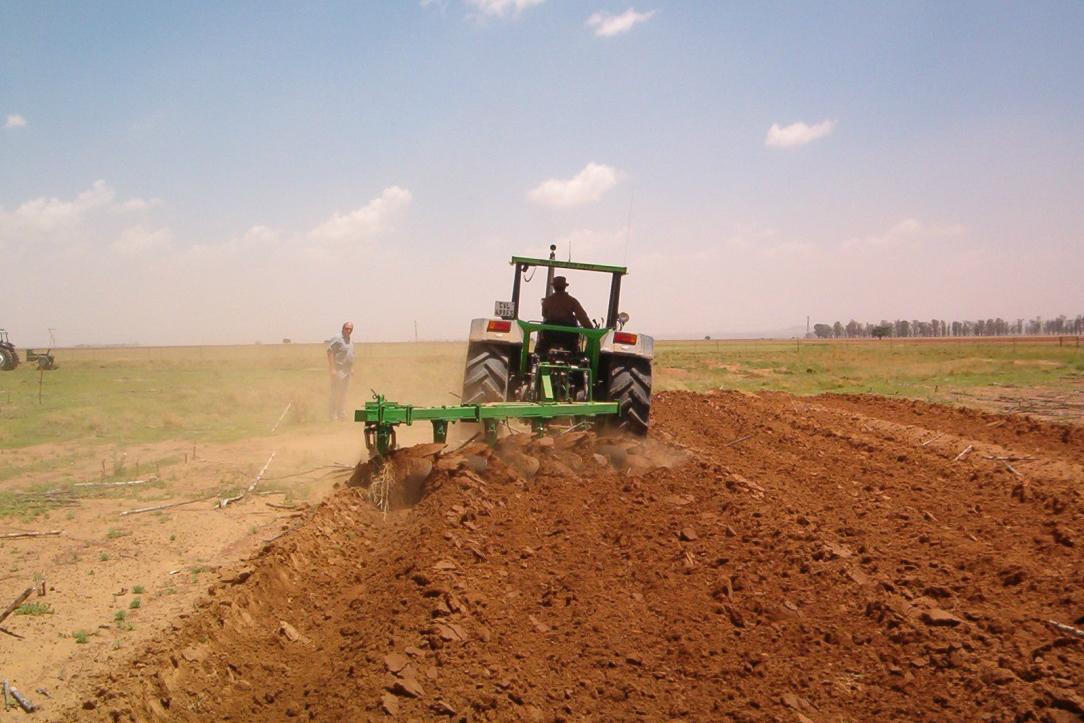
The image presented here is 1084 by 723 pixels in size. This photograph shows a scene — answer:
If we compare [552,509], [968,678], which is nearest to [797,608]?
[968,678]

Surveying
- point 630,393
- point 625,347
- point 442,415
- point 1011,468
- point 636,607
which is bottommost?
point 636,607

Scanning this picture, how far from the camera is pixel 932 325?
5679 inches

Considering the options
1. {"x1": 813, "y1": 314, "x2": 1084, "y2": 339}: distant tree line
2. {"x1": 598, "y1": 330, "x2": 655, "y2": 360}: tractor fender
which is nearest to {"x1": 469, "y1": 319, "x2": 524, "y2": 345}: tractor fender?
{"x1": 598, "y1": 330, "x2": 655, "y2": 360}: tractor fender

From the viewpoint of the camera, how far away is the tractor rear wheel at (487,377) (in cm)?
767

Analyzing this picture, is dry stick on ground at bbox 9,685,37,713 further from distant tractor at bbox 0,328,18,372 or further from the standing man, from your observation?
distant tractor at bbox 0,328,18,372

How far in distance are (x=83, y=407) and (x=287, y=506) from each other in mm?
10979

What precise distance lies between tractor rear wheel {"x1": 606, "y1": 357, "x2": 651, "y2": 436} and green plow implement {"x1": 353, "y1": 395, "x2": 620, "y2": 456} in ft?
2.13

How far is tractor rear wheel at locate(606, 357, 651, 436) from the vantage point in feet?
25.8

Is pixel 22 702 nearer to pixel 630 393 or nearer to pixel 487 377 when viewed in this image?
pixel 487 377

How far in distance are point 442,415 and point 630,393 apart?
89.6 inches

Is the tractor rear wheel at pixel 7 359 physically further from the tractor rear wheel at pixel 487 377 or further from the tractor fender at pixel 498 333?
the tractor rear wheel at pixel 487 377

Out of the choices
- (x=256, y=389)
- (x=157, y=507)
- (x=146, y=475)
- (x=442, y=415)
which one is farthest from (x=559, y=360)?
(x=256, y=389)

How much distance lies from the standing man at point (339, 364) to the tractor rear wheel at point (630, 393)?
5.05 m

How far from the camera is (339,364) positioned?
11656 mm
